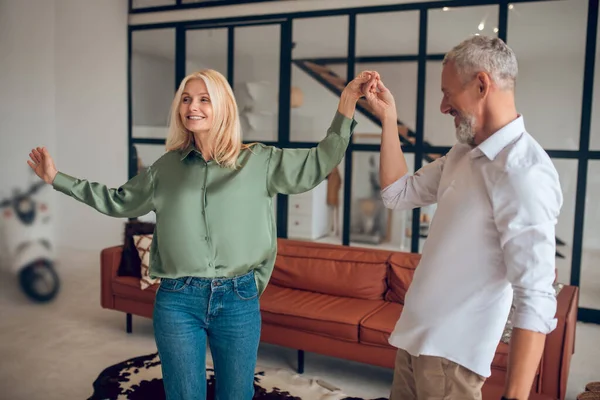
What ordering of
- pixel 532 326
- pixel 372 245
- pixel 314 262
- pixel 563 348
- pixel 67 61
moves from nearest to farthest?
pixel 532 326 < pixel 563 348 < pixel 314 262 < pixel 67 61 < pixel 372 245

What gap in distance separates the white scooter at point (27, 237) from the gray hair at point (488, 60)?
2.55 m

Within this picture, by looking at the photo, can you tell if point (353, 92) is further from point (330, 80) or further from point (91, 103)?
point (91, 103)

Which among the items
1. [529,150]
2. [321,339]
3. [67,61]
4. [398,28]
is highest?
[398,28]

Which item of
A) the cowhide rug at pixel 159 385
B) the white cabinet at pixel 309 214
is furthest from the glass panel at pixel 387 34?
the cowhide rug at pixel 159 385

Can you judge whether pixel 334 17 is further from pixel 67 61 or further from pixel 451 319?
pixel 451 319

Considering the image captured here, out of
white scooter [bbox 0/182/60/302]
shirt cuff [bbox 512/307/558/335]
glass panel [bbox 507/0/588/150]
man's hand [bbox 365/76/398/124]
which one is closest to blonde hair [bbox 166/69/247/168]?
man's hand [bbox 365/76/398/124]

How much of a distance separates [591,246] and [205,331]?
3.48 meters

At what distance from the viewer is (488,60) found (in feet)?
3.88

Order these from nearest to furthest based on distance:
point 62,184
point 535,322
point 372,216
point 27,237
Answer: point 535,322
point 62,184
point 27,237
point 372,216

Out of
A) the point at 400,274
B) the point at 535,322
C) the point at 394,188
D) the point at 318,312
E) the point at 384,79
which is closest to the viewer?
the point at 535,322

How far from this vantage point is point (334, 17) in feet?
15.7

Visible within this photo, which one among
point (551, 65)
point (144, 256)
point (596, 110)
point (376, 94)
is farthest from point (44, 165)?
point (596, 110)

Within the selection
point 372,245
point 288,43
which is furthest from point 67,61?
point 372,245

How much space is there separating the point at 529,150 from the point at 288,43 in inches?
161
